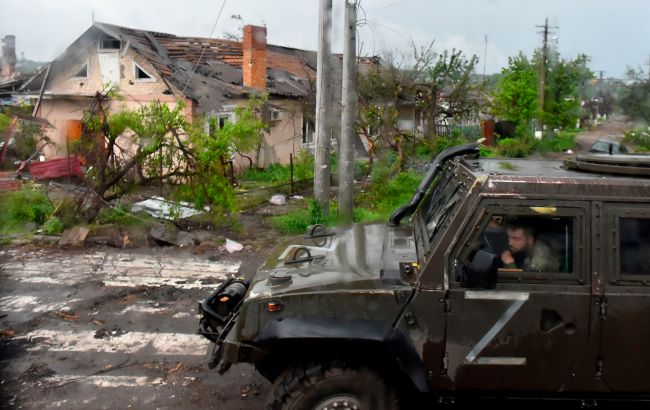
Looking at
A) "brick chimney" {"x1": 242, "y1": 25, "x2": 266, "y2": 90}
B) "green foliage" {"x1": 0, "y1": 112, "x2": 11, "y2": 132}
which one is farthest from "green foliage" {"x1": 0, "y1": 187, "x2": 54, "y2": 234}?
"brick chimney" {"x1": 242, "y1": 25, "x2": 266, "y2": 90}

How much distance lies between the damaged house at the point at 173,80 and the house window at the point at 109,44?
3cm

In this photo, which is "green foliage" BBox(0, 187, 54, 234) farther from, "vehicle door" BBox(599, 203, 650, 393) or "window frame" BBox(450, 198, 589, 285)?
"vehicle door" BBox(599, 203, 650, 393)

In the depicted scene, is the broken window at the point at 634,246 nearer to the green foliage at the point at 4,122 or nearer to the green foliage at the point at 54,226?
the green foliage at the point at 54,226

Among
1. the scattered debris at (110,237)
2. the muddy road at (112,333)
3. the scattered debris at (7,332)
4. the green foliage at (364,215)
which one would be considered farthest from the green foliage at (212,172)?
the scattered debris at (7,332)

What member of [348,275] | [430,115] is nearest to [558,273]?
[348,275]

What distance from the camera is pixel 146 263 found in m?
9.38

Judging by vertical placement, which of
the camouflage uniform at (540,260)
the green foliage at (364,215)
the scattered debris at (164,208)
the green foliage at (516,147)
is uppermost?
the green foliage at (516,147)

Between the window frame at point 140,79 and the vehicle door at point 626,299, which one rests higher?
the window frame at point 140,79

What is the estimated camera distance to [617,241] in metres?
3.93

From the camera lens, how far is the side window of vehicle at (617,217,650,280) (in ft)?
12.9

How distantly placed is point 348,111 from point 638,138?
30413mm

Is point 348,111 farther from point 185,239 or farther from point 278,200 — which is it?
point 278,200

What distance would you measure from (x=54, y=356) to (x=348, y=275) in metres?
3.35

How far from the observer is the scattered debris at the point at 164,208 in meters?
11.2
